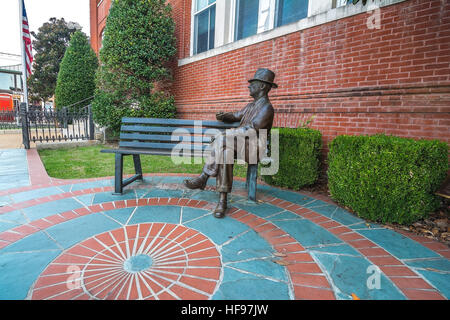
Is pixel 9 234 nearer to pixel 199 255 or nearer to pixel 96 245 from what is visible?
pixel 96 245

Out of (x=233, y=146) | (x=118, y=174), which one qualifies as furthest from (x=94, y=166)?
(x=233, y=146)

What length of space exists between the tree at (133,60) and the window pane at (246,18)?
7.70 feet

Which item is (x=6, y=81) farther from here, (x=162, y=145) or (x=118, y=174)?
(x=162, y=145)

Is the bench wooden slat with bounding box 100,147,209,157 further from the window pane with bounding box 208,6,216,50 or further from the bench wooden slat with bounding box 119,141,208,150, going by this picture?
the window pane with bounding box 208,6,216,50

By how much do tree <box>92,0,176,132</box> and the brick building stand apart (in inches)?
67.4

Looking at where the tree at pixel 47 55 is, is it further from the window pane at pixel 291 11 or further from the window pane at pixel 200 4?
the window pane at pixel 291 11

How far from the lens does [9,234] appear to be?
7.43ft

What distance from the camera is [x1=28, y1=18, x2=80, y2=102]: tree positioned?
882 inches

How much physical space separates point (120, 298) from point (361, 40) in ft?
15.2

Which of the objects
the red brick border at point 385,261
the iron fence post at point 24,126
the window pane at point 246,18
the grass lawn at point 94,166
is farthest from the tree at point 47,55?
the red brick border at point 385,261

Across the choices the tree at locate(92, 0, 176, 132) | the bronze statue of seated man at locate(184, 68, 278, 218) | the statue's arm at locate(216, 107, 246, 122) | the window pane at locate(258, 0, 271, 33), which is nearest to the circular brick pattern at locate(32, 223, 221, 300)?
the bronze statue of seated man at locate(184, 68, 278, 218)

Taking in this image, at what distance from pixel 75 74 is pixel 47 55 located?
48.2 feet

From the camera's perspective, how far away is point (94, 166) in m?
5.20

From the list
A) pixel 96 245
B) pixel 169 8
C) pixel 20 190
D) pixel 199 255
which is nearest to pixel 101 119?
pixel 169 8
